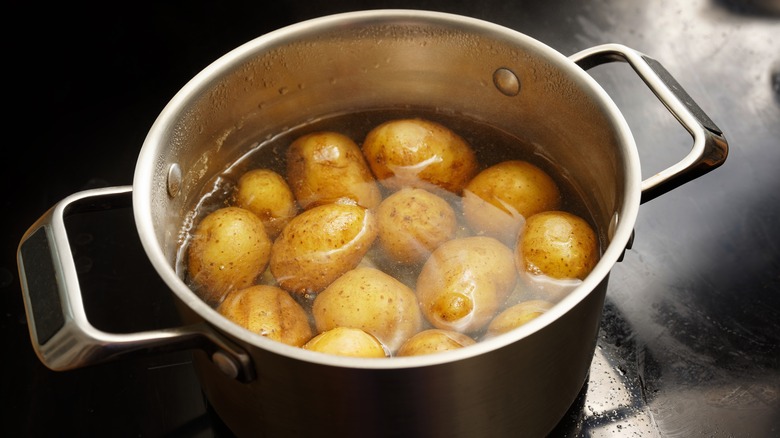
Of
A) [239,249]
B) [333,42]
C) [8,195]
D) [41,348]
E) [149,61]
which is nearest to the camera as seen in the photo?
[41,348]

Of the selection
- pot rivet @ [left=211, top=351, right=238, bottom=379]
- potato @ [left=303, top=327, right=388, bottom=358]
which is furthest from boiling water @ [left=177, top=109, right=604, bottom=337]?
pot rivet @ [left=211, top=351, right=238, bottom=379]

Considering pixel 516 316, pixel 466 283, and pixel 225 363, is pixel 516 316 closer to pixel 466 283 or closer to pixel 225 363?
pixel 466 283

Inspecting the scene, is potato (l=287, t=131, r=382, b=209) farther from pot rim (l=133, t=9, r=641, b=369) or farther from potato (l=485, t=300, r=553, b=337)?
potato (l=485, t=300, r=553, b=337)

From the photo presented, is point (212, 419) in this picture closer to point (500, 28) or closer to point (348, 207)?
point (348, 207)

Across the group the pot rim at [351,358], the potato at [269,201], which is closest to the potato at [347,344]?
the pot rim at [351,358]

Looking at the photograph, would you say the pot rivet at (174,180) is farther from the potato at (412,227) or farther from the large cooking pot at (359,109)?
the potato at (412,227)

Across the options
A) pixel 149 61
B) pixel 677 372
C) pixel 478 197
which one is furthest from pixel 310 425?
pixel 149 61

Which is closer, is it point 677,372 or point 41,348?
point 41,348
